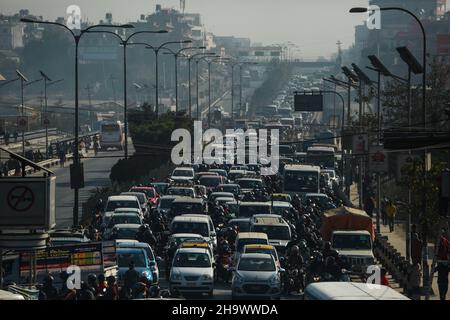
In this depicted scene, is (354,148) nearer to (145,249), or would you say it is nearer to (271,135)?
(145,249)

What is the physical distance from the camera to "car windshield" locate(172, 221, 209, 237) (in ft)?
131

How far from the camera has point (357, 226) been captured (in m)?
40.2

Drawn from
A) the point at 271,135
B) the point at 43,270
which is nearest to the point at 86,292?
the point at 43,270

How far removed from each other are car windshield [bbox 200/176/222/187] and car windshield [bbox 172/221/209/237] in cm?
2242

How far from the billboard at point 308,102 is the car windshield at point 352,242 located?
64542mm

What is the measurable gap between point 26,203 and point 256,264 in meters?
6.87

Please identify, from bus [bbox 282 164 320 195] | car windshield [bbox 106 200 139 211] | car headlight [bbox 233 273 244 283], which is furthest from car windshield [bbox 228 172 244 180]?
car headlight [bbox 233 273 244 283]

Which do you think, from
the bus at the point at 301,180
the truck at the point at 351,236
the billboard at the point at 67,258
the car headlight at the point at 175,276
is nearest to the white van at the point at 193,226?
the truck at the point at 351,236

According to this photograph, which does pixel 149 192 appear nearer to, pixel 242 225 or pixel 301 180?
pixel 301 180

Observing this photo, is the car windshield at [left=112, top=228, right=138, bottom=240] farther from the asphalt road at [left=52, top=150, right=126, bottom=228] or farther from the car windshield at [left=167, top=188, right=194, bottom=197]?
the car windshield at [left=167, top=188, right=194, bottom=197]

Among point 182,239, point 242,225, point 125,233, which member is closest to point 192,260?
point 182,239

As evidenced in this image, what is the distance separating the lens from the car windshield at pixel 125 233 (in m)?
39.2

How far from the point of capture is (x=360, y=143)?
5669cm

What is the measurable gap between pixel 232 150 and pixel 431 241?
38944 mm
